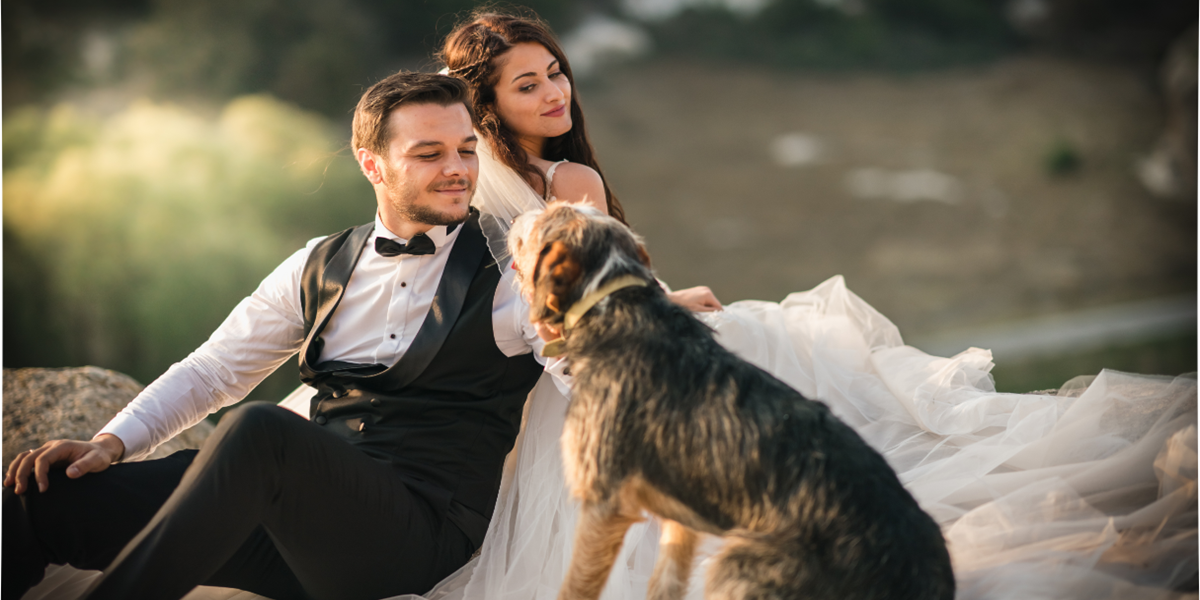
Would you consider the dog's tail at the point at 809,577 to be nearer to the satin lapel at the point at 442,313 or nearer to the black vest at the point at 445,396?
the black vest at the point at 445,396

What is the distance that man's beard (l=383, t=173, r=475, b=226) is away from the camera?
249 cm

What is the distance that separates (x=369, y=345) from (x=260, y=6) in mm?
9718

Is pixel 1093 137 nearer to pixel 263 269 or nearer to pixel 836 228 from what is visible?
pixel 836 228

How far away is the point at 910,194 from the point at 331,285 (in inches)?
572

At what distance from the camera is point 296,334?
2646 millimetres

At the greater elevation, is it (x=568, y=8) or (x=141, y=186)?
(x=568, y=8)

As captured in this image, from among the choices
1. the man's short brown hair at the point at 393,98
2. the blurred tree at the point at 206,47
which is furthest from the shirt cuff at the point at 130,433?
the blurred tree at the point at 206,47

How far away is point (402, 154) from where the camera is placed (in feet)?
8.17

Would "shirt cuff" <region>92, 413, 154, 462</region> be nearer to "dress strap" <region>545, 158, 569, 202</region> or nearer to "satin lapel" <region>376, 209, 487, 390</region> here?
"satin lapel" <region>376, 209, 487, 390</region>

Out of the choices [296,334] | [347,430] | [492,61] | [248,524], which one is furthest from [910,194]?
[248,524]

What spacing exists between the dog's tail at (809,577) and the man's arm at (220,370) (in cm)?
174

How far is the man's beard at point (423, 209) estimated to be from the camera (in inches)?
97.9

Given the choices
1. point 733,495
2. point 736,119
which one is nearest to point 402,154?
point 733,495

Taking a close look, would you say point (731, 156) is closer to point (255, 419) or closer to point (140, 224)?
point (140, 224)
